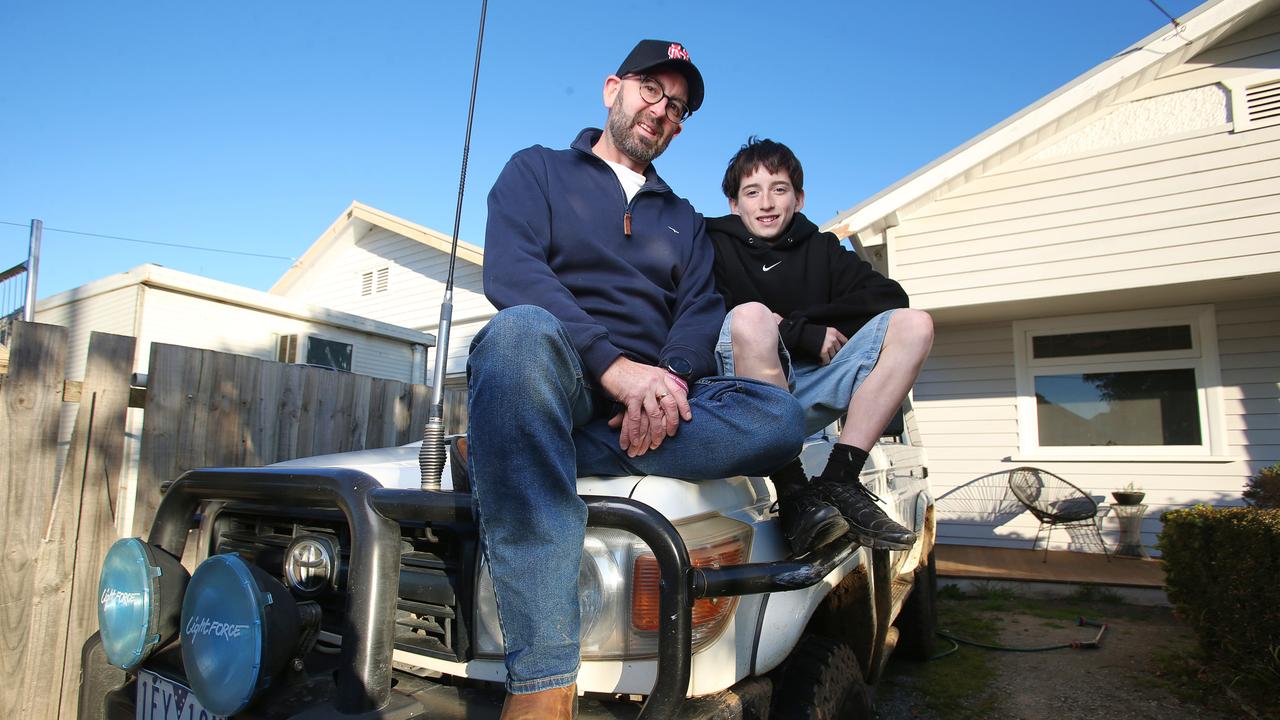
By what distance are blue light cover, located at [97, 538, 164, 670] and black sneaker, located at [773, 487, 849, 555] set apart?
1.54m

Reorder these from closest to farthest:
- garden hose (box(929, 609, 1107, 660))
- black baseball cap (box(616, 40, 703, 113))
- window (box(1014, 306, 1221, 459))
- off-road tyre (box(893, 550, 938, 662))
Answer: black baseball cap (box(616, 40, 703, 113)) → off-road tyre (box(893, 550, 938, 662)) → garden hose (box(929, 609, 1107, 660)) → window (box(1014, 306, 1221, 459))

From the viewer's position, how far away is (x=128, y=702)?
1871 mm

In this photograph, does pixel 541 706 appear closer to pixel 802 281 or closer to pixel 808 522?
pixel 808 522

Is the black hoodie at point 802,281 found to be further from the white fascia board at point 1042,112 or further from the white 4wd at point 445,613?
the white fascia board at point 1042,112

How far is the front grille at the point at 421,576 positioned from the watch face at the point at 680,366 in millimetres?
652

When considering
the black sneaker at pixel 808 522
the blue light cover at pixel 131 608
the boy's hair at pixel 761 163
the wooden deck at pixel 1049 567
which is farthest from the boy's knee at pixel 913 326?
the wooden deck at pixel 1049 567

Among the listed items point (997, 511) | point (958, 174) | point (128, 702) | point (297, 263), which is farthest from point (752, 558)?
point (297, 263)

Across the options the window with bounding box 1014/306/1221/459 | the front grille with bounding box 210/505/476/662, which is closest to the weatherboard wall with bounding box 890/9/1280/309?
the window with bounding box 1014/306/1221/459

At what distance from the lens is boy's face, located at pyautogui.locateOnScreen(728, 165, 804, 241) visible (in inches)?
113

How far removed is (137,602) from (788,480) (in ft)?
5.37

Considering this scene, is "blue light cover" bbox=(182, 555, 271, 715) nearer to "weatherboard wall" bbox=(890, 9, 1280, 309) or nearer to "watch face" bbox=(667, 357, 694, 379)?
"watch face" bbox=(667, 357, 694, 379)

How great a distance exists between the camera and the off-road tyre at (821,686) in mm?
1702

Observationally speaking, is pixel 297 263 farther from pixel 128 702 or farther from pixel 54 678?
pixel 128 702

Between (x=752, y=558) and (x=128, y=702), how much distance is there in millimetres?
1640
